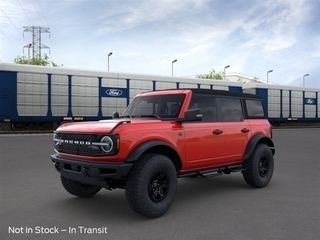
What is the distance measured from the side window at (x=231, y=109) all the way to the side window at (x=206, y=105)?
23 cm

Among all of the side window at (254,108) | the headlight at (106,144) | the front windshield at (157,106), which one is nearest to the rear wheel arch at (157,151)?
the headlight at (106,144)

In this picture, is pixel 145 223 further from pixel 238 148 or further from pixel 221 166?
pixel 238 148

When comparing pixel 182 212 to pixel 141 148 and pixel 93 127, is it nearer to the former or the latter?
pixel 141 148

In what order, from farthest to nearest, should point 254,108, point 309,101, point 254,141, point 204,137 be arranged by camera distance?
point 309,101 → point 254,108 → point 254,141 → point 204,137

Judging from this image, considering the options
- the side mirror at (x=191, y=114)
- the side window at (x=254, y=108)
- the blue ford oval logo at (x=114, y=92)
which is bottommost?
the side mirror at (x=191, y=114)

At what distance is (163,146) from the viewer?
16.0 feet

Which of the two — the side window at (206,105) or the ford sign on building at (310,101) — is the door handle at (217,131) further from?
the ford sign on building at (310,101)

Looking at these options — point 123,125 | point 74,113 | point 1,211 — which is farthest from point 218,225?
point 74,113

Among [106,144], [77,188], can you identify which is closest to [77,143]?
[106,144]

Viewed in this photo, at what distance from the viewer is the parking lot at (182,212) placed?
403 cm

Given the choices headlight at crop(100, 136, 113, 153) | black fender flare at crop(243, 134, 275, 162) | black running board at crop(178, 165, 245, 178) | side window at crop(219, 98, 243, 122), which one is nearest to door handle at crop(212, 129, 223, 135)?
side window at crop(219, 98, 243, 122)

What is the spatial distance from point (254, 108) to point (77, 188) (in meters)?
4.05

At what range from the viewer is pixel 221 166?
5910mm

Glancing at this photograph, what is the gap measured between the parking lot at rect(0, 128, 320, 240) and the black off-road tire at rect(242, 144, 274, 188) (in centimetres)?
17
